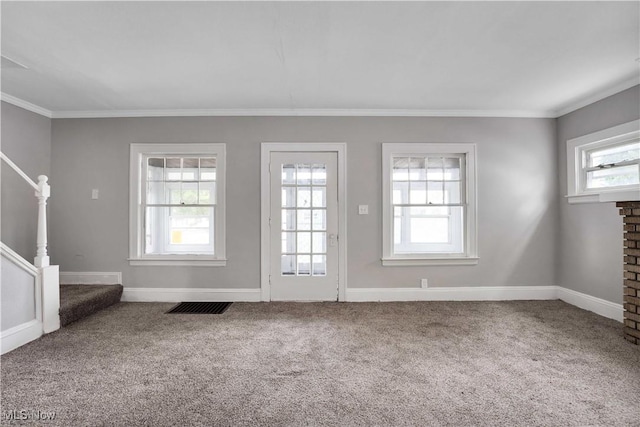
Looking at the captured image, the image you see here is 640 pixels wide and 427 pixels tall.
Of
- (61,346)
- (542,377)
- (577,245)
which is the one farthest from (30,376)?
(577,245)

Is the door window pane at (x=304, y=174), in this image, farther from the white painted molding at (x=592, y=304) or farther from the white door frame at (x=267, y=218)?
the white painted molding at (x=592, y=304)

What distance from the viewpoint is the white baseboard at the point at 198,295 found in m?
3.78

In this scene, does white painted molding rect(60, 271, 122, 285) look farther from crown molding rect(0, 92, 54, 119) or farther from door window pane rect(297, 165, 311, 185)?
door window pane rect(297, 165, 311, 185)

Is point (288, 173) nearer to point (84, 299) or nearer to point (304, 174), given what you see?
point (304, 174)

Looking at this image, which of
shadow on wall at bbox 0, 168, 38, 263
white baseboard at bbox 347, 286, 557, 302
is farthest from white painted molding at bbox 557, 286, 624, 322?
shadow on wall at bbox 0, 168, 38, 263

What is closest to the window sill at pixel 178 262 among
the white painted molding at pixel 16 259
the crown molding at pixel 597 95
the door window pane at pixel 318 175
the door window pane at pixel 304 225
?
the door window pane at pixel 304 225

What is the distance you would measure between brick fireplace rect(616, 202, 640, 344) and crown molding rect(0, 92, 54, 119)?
6.39 metres

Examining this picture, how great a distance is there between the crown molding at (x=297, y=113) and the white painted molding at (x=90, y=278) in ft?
6.78

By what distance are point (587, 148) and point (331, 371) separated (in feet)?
12.9

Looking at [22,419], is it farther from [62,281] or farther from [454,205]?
[454,205]

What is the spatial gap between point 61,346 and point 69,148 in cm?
264

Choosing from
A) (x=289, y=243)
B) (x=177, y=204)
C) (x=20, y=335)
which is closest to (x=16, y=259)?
(x=20, y=335)

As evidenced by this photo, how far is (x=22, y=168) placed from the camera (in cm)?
349

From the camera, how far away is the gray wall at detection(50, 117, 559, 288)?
149 inches
